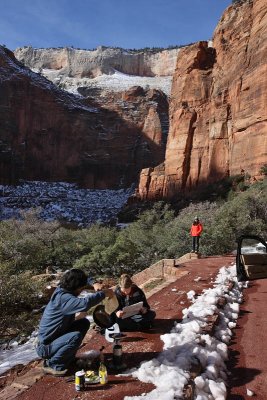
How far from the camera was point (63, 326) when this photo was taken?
440cm

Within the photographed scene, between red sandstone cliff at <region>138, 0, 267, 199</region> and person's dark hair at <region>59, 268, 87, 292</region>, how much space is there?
34.0m

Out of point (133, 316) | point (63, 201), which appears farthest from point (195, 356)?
point (63, 201)

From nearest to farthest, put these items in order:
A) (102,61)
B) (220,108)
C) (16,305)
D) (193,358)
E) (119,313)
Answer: (193,358), (119,313), (16,305), (220,108), (102,61)

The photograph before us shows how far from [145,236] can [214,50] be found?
123ft

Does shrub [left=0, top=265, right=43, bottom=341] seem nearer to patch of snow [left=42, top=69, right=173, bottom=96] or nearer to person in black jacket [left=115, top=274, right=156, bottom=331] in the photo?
person in black jacket [left=115, top=274, right=156, bottom=331]

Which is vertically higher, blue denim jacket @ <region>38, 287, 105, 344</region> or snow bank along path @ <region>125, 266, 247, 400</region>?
blue denim jacket @ <region>38, 287, 105, 344</region>

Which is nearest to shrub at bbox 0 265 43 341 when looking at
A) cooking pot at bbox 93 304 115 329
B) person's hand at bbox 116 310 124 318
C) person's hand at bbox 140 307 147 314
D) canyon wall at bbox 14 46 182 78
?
person's hand at bbox 140 307 147 314

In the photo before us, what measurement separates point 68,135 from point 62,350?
88323mm

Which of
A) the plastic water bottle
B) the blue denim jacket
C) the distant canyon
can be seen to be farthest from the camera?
the distant canyon

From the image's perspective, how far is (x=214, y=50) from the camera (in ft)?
169

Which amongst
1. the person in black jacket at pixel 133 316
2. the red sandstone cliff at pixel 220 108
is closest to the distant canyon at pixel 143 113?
the red sandstone cliff at pixel 220 108

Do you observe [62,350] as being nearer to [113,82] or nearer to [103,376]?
[103,376]

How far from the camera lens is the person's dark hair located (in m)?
4.36

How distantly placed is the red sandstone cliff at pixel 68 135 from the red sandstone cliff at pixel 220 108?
3089 cm
